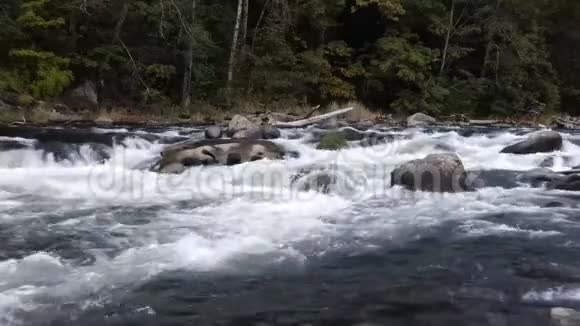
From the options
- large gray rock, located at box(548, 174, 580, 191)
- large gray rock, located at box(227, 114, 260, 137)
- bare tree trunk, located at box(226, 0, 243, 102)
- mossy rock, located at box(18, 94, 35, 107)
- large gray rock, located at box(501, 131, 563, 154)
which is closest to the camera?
large gray rock, located at box(548, 174, 580, 191)

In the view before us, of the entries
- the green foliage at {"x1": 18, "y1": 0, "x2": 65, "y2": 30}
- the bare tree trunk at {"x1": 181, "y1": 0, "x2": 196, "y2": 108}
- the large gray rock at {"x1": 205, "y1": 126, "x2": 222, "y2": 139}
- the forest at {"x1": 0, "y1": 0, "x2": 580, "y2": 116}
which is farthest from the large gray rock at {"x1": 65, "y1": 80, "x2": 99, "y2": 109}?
the large gray rock at {"x1": 205, "y1": 126, "x2": 222, "y2": 139}

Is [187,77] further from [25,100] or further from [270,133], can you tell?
[270,133]

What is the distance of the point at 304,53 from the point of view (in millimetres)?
22562

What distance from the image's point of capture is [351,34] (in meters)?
25.2

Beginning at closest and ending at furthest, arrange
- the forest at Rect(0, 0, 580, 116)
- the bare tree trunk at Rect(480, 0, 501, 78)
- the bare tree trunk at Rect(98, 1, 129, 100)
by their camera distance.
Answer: the forest at Rect(0, 0, 580, 116) < the bare tree trunk at Rect(98, 1, 129, 100) < the bare tree trunk at Rect(480, 0, 501, 78)

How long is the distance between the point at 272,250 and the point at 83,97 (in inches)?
615

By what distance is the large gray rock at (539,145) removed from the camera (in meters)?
12.3

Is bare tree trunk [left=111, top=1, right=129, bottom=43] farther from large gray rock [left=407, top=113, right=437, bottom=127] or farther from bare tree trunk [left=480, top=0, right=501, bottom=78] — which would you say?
bare tree trunk [left=480, top=0, right=501, bottom=78]

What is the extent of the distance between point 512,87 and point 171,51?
1481 cm

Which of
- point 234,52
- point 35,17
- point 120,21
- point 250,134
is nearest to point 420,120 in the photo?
point 234,52

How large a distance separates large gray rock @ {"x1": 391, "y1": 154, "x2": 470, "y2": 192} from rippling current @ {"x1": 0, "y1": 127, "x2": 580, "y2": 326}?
0.23m

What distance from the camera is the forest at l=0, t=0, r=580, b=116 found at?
740 inches

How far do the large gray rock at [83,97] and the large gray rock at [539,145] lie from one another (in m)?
13.7

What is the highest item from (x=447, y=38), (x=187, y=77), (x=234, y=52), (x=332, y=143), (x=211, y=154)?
(x=447, y=38)
